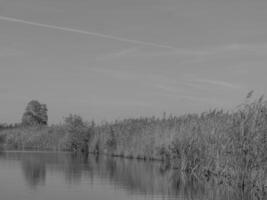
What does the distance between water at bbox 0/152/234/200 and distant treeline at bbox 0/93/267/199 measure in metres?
0.90

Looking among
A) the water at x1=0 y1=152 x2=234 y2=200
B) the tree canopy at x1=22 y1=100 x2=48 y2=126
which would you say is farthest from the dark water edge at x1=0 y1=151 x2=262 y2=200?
the tree canopy at x1=22 y1=100 x2=48 y2=126

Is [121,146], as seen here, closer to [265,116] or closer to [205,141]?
[205,141]

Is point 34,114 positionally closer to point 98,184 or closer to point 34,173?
point 34,173

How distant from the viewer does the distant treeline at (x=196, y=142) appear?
1695 centimetres

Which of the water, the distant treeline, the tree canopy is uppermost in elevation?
the tree canopy

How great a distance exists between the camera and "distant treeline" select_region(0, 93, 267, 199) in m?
17.0

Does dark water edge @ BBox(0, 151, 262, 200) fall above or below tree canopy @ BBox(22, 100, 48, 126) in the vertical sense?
below

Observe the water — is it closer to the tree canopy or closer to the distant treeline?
the distant treeline

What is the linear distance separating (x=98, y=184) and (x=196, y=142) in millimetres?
5437

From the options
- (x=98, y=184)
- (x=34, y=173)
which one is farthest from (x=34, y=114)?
(x=98, y=184)

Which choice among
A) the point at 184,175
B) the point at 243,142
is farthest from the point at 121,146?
the point at 243,142

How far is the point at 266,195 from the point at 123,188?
538cm

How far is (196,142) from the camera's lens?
2347 centimetres

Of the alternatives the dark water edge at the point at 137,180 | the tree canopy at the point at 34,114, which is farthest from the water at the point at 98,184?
the tree canopy at the point at 34,114
